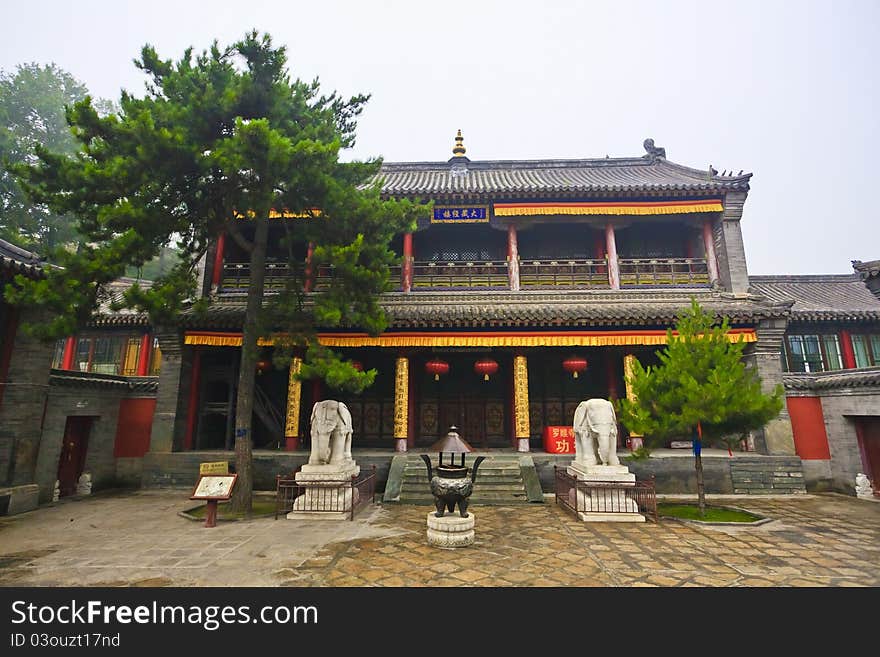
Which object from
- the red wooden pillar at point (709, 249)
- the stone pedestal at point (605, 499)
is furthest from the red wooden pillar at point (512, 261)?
the stone pedestal at point (605, 499)

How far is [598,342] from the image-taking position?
1070 cm

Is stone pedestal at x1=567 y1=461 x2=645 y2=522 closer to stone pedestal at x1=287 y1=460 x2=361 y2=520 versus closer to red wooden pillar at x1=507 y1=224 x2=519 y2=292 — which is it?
stone pedestal at x1=287 y1=460 x2=361 y2=520

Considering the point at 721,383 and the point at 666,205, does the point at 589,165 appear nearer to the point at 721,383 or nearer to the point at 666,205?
the point at 666,205

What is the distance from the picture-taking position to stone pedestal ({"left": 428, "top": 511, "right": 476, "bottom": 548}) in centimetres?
589

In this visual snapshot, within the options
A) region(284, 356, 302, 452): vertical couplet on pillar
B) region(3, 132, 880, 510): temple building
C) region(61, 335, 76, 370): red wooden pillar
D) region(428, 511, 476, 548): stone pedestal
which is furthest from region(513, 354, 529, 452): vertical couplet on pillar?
region(61, 335, 76, 370): red wooden pillar

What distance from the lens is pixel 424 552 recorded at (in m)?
5.67

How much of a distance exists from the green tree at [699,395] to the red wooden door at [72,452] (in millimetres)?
13053

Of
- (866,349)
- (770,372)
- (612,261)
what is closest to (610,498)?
(770,372)

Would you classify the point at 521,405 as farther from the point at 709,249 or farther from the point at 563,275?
the point at 709,249

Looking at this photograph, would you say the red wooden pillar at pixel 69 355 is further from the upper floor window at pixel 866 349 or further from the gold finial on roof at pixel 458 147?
the upper floor window at pixel 866 349

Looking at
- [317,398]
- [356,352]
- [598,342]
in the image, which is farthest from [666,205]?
[317,398]

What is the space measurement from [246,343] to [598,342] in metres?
8.36

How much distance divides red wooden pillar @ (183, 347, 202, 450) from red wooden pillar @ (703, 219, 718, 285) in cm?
1505
